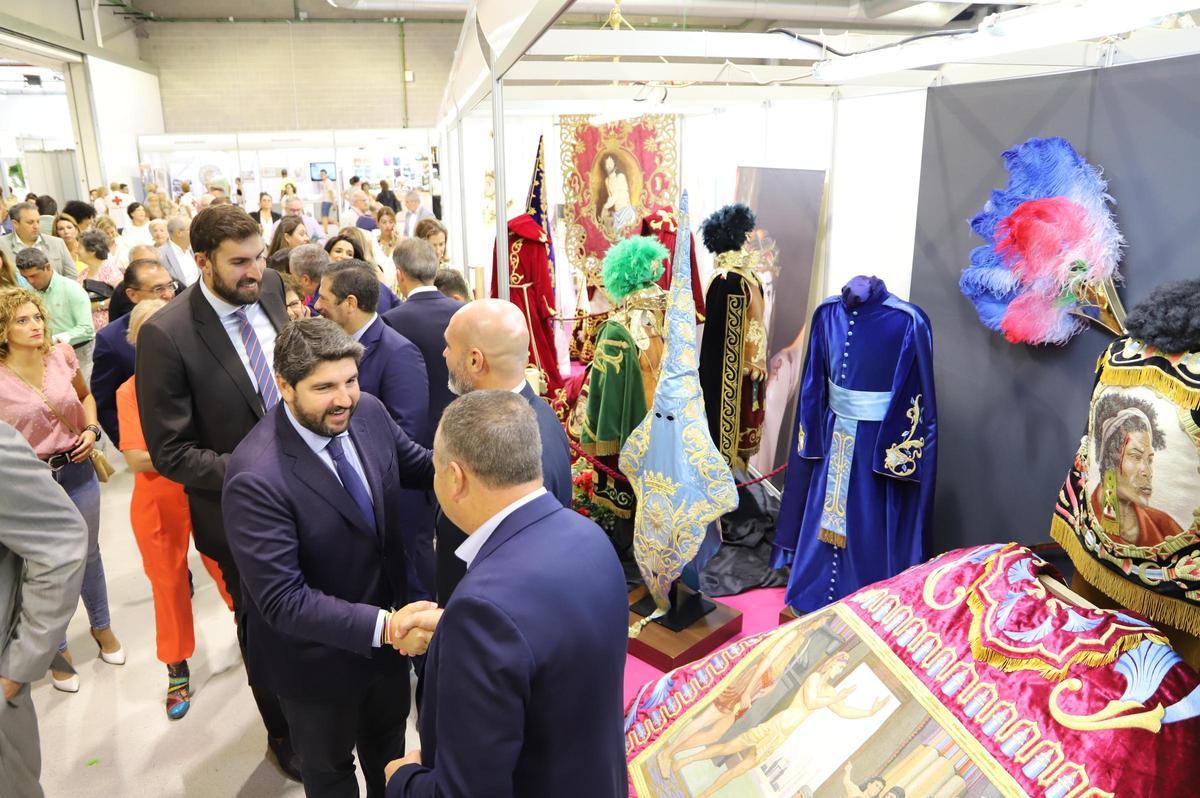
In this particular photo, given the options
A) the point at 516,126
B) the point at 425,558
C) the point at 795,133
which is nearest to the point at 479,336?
the point at 425,558

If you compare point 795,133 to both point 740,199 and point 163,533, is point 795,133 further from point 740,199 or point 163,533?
point 163,533

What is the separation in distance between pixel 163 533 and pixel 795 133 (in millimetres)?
3622

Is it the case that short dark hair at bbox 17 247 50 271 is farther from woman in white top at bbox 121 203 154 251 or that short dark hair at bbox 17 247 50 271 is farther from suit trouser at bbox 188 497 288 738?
woman in white top at bbox 121 203 154 251

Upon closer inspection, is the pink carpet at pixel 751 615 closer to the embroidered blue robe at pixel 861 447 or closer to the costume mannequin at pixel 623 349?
the embroidered blue robe at pixel 861 447

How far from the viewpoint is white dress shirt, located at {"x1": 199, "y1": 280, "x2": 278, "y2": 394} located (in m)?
2.51

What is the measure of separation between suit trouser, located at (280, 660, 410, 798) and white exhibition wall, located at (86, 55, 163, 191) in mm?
12264

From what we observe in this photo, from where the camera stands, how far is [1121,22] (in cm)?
183

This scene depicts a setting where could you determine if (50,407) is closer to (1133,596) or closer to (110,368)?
(110,368)

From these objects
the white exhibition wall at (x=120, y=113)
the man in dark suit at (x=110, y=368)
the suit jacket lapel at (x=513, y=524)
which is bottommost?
the man in dark suit at (x=110, y=368)

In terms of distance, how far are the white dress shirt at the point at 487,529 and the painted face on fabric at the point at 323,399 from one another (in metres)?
0.65

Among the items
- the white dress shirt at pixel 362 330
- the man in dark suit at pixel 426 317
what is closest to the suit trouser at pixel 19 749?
the white dress shirt at pixel 362 330

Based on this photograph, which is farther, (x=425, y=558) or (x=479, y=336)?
(x=425, y=558)

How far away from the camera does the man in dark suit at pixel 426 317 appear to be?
3.52 m

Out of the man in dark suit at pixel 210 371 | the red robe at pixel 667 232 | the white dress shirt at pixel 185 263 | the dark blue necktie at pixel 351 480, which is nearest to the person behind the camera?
the dark blue necktie at pixel 351 480
